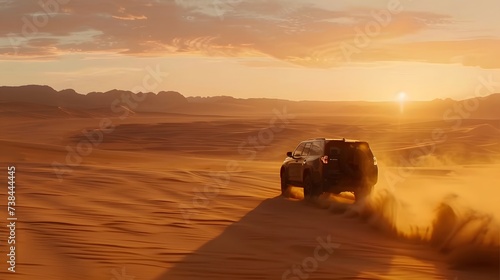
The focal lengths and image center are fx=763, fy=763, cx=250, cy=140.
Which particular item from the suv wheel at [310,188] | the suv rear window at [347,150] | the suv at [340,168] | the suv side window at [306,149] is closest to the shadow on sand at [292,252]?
the suv at [340,168]

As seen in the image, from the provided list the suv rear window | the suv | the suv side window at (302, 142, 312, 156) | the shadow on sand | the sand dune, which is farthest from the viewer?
the suv side window at (302, 142, 312, 156)

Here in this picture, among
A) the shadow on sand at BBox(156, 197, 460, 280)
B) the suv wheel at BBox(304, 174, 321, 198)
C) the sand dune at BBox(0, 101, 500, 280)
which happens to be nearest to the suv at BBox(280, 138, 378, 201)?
the suv wheel at BBox(304, 174, 321, 198)

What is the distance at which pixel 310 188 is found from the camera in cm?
1716

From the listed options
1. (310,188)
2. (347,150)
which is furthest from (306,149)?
(347,150)

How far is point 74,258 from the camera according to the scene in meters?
8.97

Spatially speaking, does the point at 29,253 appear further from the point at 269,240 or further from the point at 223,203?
the point at 223,203

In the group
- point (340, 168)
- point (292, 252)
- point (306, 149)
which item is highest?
point (306, 149)

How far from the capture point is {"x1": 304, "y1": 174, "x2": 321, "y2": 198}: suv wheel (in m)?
16.9

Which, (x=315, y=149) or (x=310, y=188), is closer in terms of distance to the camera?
(x=310, y=188)

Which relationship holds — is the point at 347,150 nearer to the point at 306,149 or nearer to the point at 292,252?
the point at 306,149

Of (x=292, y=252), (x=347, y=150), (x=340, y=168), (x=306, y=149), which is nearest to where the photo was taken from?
(x=292, y=252)

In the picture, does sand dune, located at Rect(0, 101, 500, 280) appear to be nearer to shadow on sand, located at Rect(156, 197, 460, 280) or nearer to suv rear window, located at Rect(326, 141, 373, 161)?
shadow on sand, located at Rect(156, 197, 460, 280)

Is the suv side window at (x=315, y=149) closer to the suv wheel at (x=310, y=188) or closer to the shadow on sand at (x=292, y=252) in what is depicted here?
the suv wheel at (x=310, y=188)

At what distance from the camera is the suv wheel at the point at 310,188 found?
664 inches
